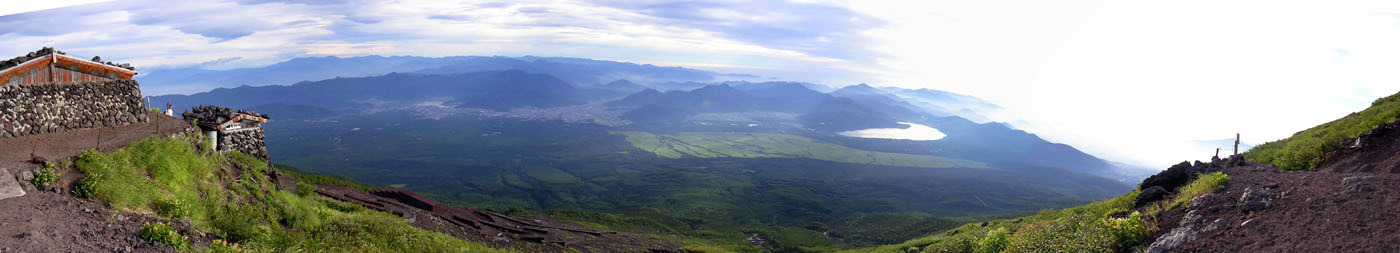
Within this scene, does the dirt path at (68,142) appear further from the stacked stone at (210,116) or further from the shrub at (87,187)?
the stacked stone at (210,116)

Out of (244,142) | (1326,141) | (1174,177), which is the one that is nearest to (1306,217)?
(1174,177)

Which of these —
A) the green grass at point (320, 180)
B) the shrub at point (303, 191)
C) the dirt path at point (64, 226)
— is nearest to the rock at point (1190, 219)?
the dirt path at point (64, 226)

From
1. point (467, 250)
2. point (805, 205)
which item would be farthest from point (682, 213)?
point (467, 250)

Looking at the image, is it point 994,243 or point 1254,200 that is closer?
point 1254,200

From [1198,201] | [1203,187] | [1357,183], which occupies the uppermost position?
[1357,183]

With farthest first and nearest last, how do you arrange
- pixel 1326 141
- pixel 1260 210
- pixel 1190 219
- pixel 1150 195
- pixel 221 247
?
pixel 1326 141 → pixel 1150 195 → pixel 1190 219 → pixel 1260 210 → pixel 221 247

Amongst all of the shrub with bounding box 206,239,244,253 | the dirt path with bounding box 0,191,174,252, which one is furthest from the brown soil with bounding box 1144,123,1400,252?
the dirt path with bounding box 0,191,174,252

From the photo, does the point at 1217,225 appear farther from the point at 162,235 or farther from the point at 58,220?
the point at 58,220

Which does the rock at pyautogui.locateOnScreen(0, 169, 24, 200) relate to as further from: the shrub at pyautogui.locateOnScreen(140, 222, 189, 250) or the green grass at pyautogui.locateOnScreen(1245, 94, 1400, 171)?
the green grass at pyautogui.locateOnScreen(1245, 94, 1400, 171)
